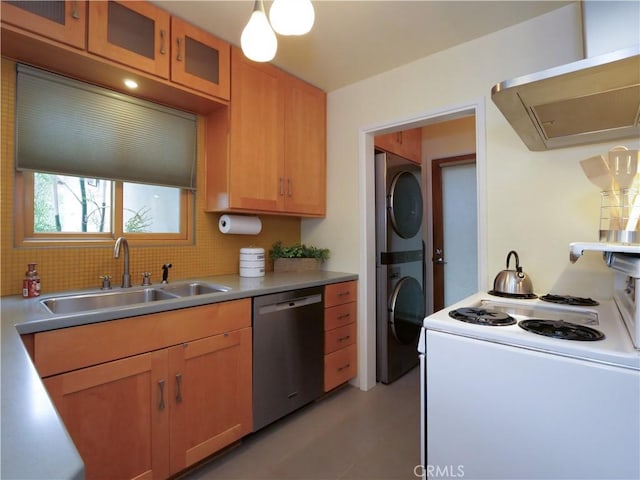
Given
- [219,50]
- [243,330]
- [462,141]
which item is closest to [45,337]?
[243,330]

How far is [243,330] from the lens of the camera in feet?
5.82

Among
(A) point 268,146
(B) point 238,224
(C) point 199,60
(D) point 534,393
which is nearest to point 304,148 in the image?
(A) point 268,146

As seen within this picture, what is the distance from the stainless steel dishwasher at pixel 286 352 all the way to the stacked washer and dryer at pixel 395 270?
638 millimetres

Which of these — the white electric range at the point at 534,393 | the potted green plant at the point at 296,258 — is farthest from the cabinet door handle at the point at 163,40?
the white electric range at the point at 534,393

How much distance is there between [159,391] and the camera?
1.46m

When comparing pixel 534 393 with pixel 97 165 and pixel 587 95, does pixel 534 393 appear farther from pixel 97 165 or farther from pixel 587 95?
pixel 97 165

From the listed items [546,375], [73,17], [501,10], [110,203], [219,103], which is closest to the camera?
[546,375]

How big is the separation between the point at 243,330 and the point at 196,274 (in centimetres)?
73

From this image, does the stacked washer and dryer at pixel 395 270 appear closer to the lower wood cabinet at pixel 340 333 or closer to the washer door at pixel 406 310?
the washer door at pixel 406 310

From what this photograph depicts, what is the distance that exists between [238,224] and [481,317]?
5.48 feet

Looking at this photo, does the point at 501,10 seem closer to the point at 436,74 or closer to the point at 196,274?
the point at 436,74

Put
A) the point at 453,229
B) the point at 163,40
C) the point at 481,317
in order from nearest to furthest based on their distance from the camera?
the point at 481,317 < the point at 163,40 < the point at 453,229

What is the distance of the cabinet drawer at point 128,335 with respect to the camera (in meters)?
1.17

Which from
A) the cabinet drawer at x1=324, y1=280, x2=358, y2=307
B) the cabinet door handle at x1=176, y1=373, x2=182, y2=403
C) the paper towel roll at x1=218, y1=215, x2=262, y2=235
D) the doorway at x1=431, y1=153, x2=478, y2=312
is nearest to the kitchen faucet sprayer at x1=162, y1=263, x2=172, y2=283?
the paper towel roll at x1=218, y1=215, x2=262, y2=235
